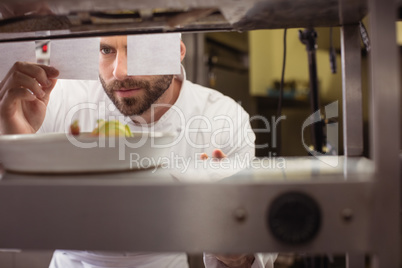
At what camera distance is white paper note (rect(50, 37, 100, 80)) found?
0.71m

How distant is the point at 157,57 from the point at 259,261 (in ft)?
1.84

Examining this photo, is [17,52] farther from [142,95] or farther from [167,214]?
[142,95]

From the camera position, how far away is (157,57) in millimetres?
687

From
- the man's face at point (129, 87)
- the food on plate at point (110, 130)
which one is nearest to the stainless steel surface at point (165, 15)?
the food on plate at point (110, 130)

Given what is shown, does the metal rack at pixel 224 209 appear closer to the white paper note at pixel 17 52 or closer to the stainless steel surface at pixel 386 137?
the stainless steel surface at pixel 386 137

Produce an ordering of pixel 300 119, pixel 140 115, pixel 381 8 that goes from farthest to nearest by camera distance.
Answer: pixel 300 119 < pixel 140 115 < pixel 381 8

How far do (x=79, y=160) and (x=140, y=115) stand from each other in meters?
1.06

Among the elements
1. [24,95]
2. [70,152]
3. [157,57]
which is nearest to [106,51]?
[24,95]

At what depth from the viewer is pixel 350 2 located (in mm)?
504

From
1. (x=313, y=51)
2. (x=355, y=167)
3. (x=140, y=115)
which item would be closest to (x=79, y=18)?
(x=355, y=167)

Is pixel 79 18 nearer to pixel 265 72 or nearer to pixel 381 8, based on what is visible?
pixel 381 8

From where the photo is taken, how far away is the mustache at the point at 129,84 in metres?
1.42

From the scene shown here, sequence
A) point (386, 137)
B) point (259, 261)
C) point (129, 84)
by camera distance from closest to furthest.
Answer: point (386, 137) < point (259, 261) < point (129, 84)

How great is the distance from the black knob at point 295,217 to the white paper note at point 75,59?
0.48m
